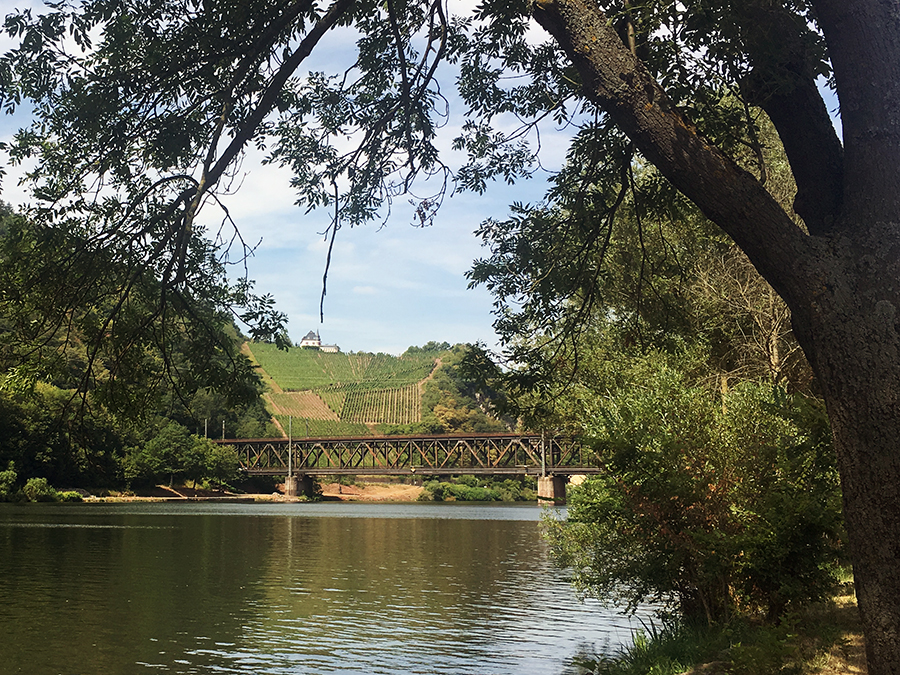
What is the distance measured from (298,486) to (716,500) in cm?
10623

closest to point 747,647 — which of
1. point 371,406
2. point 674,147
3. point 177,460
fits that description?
point 674,147

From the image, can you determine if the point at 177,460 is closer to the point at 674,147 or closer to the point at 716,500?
the point at 716,500

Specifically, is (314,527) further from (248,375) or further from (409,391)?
(409,391)

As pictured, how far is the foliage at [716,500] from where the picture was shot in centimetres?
1048

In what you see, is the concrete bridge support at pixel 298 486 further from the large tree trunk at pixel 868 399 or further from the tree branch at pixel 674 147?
the large tree trunk at pixel 868 399

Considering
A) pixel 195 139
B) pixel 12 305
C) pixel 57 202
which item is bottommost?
pixel 12 305

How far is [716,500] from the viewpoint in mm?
11500

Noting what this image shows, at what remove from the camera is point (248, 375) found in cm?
823

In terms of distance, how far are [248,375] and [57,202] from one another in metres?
2.34

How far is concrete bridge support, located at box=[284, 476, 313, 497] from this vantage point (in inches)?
4395

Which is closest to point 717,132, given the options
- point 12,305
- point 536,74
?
point 536,74

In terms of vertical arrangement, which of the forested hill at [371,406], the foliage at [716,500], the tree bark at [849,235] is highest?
the forested hill at [371,406]

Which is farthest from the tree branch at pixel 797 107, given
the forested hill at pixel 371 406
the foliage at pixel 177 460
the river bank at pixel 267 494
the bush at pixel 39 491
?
the forested hill at pixel 371 406

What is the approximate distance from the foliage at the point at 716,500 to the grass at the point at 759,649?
1.67 feet
